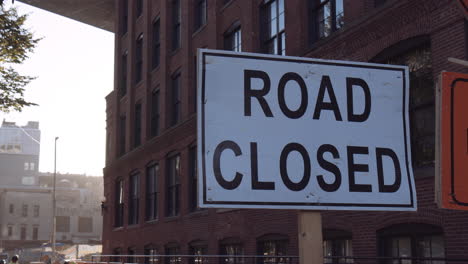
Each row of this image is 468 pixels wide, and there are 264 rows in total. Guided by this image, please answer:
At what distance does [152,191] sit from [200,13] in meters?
9.17

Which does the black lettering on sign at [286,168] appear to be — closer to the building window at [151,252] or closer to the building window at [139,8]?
the building window at [151,252]

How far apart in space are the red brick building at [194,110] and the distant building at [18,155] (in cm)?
7781

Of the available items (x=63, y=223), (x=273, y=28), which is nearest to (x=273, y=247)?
(x=273, y=28)

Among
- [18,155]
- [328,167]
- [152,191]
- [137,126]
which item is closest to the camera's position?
[328,167]

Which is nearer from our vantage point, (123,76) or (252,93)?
(252,93)

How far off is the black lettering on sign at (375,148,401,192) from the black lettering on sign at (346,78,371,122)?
0.19m

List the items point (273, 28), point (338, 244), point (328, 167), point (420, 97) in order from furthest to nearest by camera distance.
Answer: point (273, 28) < point (338, 244) < point (420, 97) < point (328, 167)

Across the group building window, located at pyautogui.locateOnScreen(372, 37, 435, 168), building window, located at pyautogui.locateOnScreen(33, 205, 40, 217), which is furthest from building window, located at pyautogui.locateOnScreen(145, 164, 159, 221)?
building window, located at pyautogui.locateOnScreen(33, 205, 40, 217)

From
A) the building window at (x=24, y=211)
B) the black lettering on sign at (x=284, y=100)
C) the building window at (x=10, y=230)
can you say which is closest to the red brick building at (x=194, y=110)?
the black lettering on sign at (x=284, y=100)

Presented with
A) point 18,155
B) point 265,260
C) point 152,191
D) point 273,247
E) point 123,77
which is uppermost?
point 18,155

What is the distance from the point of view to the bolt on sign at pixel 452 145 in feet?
7.65

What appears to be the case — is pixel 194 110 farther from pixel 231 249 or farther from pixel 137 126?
pixel 137 126

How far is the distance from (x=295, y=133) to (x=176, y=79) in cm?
2523

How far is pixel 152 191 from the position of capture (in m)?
30.1
